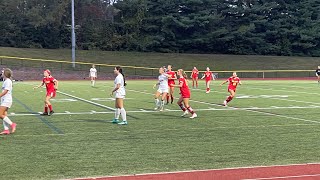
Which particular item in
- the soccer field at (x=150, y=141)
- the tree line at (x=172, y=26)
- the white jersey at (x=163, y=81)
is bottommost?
the soccer field at (x=150, y=141)

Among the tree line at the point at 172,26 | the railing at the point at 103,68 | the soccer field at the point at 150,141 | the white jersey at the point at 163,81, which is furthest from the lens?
the tree line at the point at 172,26

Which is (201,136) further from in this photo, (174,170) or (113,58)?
(113,58)

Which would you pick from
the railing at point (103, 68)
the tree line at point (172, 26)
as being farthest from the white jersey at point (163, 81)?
the tree line at point (172, 26)

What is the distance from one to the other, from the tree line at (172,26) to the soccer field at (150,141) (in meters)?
56.9

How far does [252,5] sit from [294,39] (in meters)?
8.93

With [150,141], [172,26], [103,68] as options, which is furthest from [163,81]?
[172,26]

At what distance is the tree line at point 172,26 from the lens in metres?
74.2

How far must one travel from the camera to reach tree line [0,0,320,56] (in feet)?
243

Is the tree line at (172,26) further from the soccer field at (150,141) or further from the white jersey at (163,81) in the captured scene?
the soccer field at (150,141)

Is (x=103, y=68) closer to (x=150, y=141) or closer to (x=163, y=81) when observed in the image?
(x=163, y=81)

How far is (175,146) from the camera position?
11.1m

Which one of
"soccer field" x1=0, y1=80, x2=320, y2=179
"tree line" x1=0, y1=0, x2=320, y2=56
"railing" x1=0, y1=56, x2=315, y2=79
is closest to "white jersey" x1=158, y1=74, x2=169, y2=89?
"soccer field" x1=0, y1=80, x2=320, y2=179

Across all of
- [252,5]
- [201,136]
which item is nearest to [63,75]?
[252,5]

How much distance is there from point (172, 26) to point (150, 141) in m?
65.7
